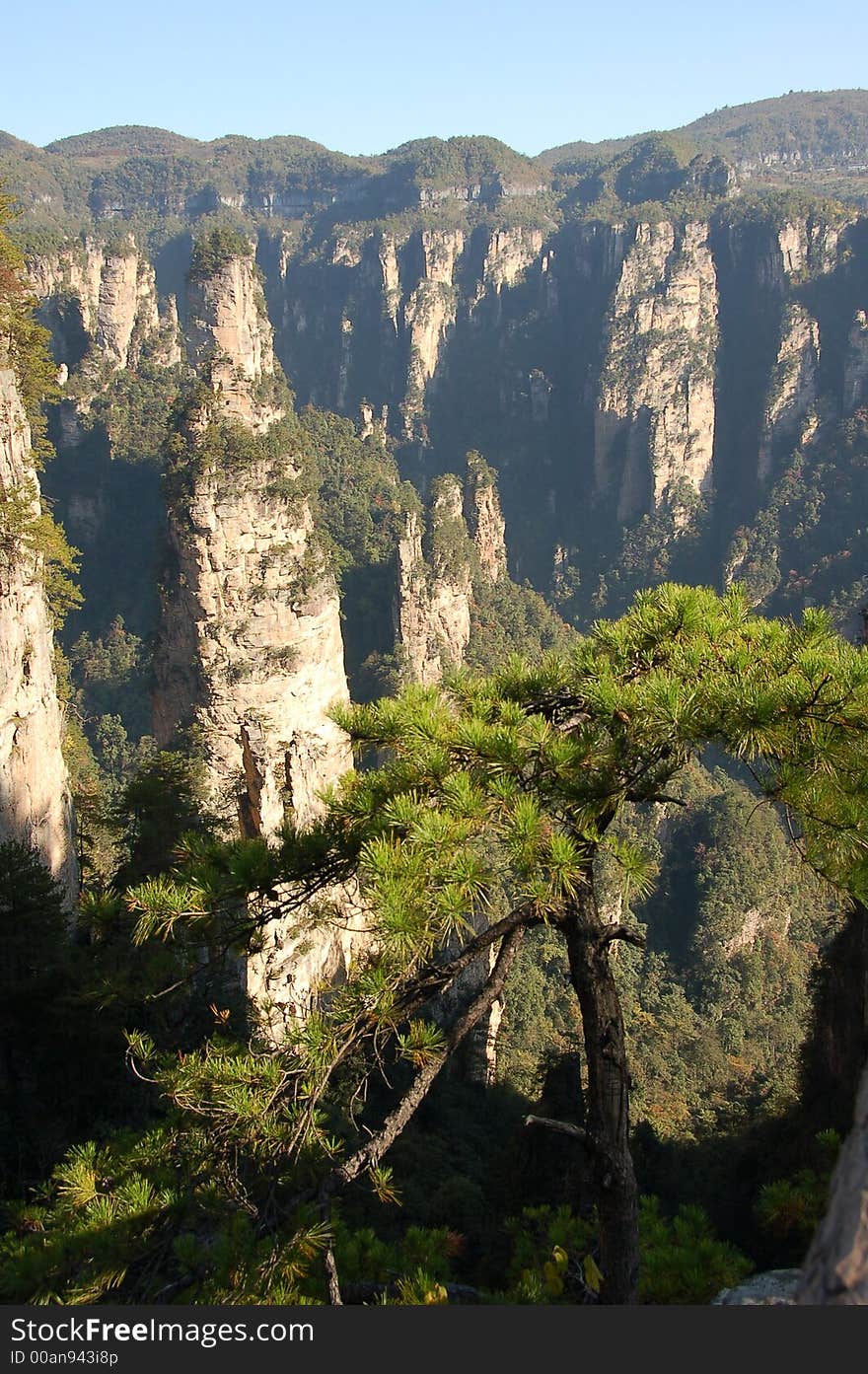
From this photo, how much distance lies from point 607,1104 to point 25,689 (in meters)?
10.8

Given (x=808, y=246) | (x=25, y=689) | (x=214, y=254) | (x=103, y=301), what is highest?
(x=808, y=246)

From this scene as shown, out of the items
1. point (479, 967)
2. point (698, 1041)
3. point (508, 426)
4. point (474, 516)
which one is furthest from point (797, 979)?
point (508, 426)

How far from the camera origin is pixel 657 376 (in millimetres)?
75250

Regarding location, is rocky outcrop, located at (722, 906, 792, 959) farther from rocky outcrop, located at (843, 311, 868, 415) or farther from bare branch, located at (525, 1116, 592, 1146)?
rocky outcrop, located at (843, 311, 868, 415)

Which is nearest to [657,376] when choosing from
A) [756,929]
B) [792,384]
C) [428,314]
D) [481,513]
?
[792,384]

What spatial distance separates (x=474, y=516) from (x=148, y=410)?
1865cm

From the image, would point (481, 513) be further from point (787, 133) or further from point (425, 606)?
point (787, 133)

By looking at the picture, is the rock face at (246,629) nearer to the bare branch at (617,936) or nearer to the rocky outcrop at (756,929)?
the rocky outcrop at (756,929)

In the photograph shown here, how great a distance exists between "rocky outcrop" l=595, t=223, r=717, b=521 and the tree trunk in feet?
245

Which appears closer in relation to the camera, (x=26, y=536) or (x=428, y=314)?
(x=26, y=536)

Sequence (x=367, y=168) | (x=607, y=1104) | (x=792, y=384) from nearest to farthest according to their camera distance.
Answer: (x=607, y=1104)
(x=792, y=384)
(x=367, y=168)

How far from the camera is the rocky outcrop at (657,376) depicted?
74.7 metres

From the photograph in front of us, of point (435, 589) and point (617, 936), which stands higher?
point (617, 936)

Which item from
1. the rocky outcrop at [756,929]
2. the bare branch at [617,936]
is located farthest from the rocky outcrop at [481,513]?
the bare branch at [617,936]
